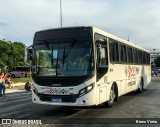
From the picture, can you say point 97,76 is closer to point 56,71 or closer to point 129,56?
point 56,71

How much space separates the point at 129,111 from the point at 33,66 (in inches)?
156

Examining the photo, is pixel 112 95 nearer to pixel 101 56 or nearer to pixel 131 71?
pixel 101 56

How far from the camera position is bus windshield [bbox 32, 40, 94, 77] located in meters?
11.9

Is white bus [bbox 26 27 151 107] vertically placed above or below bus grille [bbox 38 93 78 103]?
above

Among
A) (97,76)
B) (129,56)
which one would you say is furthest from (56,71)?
(129,56)

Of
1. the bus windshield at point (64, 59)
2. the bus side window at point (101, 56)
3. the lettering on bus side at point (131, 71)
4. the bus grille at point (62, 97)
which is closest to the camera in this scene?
the bus grille at point (62, 97)

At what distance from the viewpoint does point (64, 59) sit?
12.1 m

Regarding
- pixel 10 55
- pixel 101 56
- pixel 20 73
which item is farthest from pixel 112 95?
pixel 10 55

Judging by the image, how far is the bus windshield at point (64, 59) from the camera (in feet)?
39.1

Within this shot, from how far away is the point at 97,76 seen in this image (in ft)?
40.3

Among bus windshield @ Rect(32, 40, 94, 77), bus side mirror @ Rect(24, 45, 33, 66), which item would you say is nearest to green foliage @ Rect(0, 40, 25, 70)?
bus side mirror @ Rect(24, 45, 33, 66)

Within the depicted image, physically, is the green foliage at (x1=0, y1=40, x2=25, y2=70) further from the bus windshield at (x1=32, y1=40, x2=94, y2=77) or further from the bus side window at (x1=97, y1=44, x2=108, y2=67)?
the bus windshield at (x1=32, y1=40, x2=94, y2=77)

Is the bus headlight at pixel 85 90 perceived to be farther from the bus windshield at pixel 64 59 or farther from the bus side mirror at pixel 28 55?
the bus side mirror at pixel 28 55

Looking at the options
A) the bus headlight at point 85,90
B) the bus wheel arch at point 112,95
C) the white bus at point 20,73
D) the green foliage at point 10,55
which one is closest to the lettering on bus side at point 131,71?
the bus wheel arch at point 112,95
